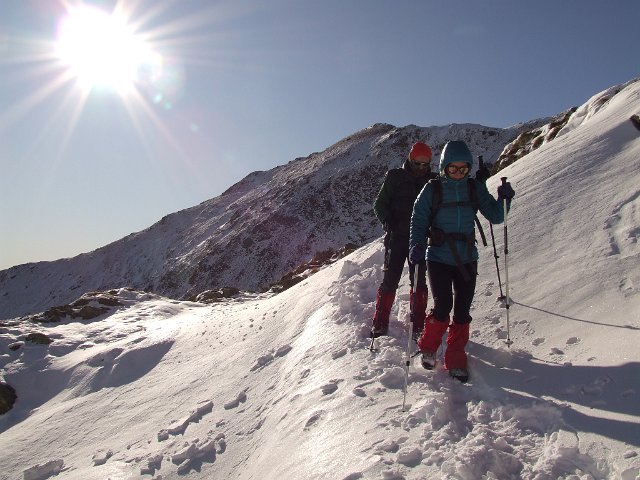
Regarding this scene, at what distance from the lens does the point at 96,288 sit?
65.9 meters

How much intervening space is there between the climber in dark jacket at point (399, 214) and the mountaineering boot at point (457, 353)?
1308 mm

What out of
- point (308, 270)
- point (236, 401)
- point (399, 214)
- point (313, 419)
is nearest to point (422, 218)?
point (399, 214)

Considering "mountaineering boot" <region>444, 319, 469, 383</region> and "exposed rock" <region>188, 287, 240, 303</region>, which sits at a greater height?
"exposed rock" <region>188, 287, 240, 303</region>

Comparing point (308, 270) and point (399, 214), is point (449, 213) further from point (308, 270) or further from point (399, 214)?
point (308, 270)

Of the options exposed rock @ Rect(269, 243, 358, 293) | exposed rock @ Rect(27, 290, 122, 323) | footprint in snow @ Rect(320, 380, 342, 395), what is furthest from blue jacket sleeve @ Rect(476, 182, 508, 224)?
exposed rock @ Rect(27, 290, 122, 323)

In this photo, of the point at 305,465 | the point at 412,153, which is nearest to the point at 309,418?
the point at 305,465

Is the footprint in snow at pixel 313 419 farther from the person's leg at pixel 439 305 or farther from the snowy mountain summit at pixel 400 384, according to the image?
the person's leg at pixel 439 305

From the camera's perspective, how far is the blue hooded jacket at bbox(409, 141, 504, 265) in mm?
5199

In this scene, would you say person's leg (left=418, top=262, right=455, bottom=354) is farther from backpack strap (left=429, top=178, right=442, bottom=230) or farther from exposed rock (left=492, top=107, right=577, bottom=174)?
exposed rock (left=492, top=107, right=577, bottom=174)

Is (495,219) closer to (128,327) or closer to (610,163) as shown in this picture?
(610,163)

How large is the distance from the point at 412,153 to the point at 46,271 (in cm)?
8581

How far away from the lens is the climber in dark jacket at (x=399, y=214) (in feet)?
21.5

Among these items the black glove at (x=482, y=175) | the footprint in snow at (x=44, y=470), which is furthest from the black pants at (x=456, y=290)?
the footprint in snow at (x=44, y=470)

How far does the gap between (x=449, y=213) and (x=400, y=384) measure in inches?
84.5
